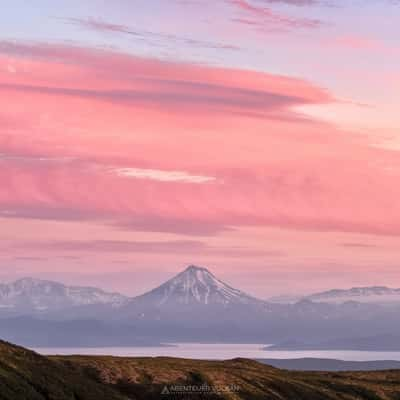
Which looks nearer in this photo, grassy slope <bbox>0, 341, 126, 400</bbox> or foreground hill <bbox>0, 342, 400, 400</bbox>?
grassy slope <bbox>0, 341, 126, 400</bbox>

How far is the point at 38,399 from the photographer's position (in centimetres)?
13162

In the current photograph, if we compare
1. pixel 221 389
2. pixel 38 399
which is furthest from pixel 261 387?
pixel 38 399

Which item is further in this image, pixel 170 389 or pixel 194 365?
pixel 194 365

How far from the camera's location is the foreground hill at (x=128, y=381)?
139 m

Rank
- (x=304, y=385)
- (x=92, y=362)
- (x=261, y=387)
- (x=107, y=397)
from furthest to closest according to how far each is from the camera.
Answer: (x=304, y=385), (x=261, y=387), (x=92, y=362), (x=107, y=397)

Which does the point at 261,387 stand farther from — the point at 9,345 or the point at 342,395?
the point at 9,345

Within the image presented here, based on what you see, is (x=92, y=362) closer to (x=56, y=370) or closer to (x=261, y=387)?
(x=56, y=370)

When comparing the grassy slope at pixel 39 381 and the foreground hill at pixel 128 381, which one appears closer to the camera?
the grassy slope at pixel 39 381

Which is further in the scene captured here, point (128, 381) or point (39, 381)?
point (128, 381)

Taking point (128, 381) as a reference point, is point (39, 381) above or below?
below

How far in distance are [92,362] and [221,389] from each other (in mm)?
23515

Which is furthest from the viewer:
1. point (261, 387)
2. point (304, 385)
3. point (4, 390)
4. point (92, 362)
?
point (304, 385)

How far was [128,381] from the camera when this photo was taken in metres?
164

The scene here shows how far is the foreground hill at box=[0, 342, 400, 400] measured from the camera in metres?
139
